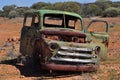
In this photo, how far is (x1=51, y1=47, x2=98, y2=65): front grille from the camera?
11.5 m

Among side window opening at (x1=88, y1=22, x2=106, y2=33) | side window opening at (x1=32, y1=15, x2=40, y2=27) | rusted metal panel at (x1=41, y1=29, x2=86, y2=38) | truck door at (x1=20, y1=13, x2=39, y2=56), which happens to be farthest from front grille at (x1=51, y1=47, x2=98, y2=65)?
side window opening at (x1=88, y1=22, x2=106, y2=33)

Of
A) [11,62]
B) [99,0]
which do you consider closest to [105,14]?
[99,0]

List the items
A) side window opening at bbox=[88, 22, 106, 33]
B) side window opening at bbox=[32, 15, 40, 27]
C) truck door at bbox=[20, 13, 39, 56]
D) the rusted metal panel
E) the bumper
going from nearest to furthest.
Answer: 1. the bumper
2. the rusted metal panel
3. truck door at bbox=[20, 13, 39, 56]
4. side window opening at bbox=[32, 15, 40, 27]
5. side window opening at bbox=[88, 22, 106, 33]

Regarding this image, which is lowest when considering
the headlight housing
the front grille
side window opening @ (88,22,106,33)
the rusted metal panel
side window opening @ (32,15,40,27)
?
side window opening @ (88,22,106,33)

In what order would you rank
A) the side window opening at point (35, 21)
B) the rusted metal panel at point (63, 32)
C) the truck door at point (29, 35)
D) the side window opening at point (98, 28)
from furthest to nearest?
the side window opening at point (98, 28), the side window opening at point (35, 21), the truck door at point (29, 35), the rusted metal panel at point (63, 32)

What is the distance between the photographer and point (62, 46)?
452 inches

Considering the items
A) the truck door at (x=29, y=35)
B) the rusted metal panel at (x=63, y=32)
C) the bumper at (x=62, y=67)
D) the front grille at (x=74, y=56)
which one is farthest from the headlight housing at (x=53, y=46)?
the truck door at (x=29, y=35)

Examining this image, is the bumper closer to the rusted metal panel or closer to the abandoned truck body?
the abandoned truck body

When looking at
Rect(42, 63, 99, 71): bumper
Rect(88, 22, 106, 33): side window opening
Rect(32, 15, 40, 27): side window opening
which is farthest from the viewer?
Rect(88, 22, 106, 33): side window opening

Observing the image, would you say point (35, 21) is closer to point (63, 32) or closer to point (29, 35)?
point (29, 35)

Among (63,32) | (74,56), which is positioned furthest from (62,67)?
(63,32)

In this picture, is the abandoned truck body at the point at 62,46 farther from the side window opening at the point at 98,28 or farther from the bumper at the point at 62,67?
the side window opening at the point at 98,28

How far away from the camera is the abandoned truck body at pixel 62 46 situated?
11.5 meters

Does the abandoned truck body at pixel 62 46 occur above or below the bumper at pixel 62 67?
above
